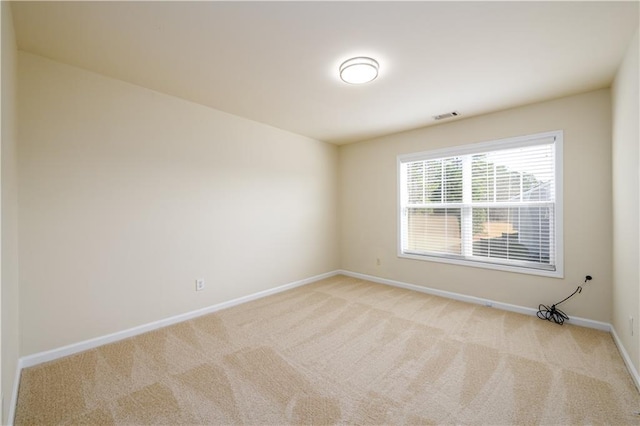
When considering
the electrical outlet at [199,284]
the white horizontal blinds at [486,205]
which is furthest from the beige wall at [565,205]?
the electrical outlet at [199,284]

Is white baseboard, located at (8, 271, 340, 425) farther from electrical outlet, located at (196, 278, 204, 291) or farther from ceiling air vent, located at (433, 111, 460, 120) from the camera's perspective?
ceiling air vent, located at (433, 111, 460, 120)

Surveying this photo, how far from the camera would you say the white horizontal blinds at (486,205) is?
3207 millimetres

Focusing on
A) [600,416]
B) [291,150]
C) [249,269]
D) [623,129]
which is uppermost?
[291,150]

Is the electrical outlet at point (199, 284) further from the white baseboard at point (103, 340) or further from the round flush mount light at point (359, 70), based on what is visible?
the round flush mount light at point (359, 70)

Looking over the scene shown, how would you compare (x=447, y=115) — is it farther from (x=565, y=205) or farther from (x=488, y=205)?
(x=565, y=205)

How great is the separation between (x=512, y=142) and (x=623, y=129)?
106cm

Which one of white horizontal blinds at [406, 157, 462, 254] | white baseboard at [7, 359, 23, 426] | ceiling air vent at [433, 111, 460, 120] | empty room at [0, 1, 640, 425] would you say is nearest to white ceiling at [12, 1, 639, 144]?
empty room at [0, 1, 640, 425]

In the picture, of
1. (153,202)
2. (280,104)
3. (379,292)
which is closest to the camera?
(153,202)

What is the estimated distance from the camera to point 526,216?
3.30 metres

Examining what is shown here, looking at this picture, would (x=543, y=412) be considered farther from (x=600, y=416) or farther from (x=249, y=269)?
(x=249, y=269)

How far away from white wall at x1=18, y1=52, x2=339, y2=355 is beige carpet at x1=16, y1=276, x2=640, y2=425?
0.40 m

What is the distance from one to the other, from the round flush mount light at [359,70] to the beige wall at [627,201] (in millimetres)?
1849

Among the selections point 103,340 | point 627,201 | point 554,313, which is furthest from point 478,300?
point 103,340

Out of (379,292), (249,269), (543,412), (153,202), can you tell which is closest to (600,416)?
(543,412)
